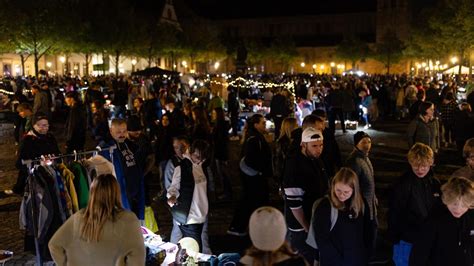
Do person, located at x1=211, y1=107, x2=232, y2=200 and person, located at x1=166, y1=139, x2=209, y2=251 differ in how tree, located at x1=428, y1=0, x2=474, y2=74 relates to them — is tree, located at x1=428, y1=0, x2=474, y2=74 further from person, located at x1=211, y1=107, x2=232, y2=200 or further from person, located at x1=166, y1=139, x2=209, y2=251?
person, located at x1=166, y1=139, x2=209, y2=251

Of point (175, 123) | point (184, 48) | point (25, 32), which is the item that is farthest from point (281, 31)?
point (175, 123)

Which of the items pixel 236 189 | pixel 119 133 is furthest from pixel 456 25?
pixel 119 133

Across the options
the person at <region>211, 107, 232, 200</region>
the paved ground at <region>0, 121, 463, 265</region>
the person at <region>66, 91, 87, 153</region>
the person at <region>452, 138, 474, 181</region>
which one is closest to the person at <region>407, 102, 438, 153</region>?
the paved ground at <region>0, 121, 463, 265</region>

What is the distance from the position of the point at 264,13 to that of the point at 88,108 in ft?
242

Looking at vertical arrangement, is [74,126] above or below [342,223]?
above

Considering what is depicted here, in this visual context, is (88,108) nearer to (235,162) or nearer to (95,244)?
(235,162)

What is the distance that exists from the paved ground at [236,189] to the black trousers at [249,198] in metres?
0.26

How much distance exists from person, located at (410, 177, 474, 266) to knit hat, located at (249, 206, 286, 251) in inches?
57.8

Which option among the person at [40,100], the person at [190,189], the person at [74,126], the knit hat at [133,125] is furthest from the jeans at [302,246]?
the person at [40,100]

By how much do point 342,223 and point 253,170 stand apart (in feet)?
10.8

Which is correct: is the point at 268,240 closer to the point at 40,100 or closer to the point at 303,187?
the point at 303,187

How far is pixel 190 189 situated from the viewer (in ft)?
20.4

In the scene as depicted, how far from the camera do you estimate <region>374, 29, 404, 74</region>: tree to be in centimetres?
7088

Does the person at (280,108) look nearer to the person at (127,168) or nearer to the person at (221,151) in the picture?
the person at (221,151)
